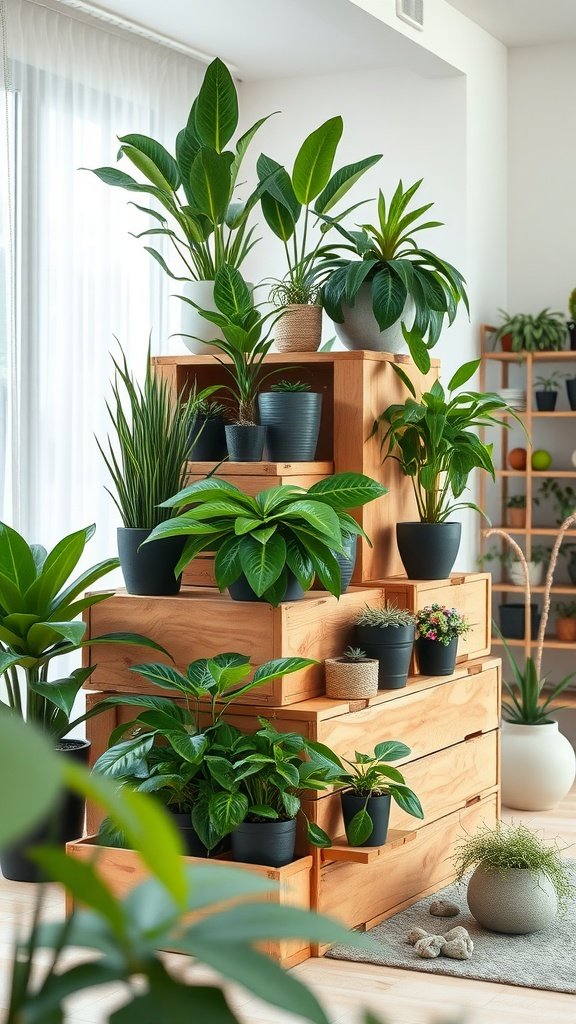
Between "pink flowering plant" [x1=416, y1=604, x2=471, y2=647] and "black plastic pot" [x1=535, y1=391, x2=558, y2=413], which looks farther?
"black plastic pot" [x1=535, y1=391, x2=558, y2=413]

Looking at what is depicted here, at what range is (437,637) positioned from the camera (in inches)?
141

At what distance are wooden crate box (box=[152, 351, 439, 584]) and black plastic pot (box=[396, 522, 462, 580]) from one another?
0.06m

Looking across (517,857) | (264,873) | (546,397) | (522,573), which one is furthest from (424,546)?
(546,397)

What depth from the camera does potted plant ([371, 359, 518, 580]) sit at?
358cm

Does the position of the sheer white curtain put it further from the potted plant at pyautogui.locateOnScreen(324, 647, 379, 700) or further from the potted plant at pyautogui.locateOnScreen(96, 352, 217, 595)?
the potted plant at pyautogui.locateOnScreen(324, 647, 379, 700)

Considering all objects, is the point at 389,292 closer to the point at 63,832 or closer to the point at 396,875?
the point at 396,875

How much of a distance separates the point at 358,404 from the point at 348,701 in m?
0.85

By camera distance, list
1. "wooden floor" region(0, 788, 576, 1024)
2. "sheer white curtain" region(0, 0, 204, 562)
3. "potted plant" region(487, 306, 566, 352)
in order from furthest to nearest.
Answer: "potted plant" region(487, 306, 566, 352), "sheer white curtain" region(0, 0, 204, 562), "wooden floor" region(0, 788, 576, 1024)

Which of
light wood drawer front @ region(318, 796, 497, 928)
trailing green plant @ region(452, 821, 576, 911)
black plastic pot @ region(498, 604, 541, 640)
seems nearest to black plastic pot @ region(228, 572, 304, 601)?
light wood drawer front @ region(318, 796, 497, 928)

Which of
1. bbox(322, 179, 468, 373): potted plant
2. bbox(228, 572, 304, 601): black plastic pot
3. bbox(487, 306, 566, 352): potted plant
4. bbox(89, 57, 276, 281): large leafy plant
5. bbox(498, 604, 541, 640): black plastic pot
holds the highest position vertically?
bbox(89, 57, 276, 281): large leafy plant

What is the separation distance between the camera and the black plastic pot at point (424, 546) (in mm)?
3645

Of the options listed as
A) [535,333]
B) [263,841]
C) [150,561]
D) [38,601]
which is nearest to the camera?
[263,841]

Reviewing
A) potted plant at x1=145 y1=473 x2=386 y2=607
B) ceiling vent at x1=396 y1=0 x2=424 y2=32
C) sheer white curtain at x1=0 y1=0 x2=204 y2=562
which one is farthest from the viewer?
ceiling vent at x1=396 y1=0 x2=424 y2=32

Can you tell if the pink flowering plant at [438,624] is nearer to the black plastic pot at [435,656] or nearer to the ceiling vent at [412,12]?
the black plastic pot at [435,656]
